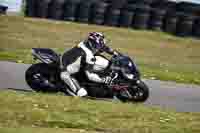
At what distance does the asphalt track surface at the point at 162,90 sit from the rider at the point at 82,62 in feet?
3.45

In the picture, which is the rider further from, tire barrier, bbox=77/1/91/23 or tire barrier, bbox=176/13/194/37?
tire barrier, bbox=77/1/91/23

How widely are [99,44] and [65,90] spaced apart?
992mm

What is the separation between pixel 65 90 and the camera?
1130cm

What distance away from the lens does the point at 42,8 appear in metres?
25.1

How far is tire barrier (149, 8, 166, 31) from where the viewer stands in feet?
76.0

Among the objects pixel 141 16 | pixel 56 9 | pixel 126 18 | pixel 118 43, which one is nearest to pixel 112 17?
pixel 126 18

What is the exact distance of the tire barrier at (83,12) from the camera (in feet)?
79.7

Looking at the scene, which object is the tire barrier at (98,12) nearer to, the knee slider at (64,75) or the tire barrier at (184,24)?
the tire barrier at (184,24)

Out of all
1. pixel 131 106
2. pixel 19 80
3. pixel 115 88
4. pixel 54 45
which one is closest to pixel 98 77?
pixel 115 88

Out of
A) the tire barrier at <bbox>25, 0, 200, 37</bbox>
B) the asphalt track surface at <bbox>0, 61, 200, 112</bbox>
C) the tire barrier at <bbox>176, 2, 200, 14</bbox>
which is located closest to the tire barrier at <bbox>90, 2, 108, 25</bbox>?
the tire barrier at <bbox>25, 0, 200, 37</bbox>

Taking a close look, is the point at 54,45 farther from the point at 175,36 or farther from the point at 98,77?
the point at 98,77

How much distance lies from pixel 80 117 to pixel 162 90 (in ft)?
17.1

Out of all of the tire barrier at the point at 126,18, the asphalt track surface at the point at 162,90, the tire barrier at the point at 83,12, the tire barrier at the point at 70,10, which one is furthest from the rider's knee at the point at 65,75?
the tire barrier at the point at 70,10

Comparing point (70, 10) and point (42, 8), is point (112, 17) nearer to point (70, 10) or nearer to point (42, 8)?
point (70, 10)
